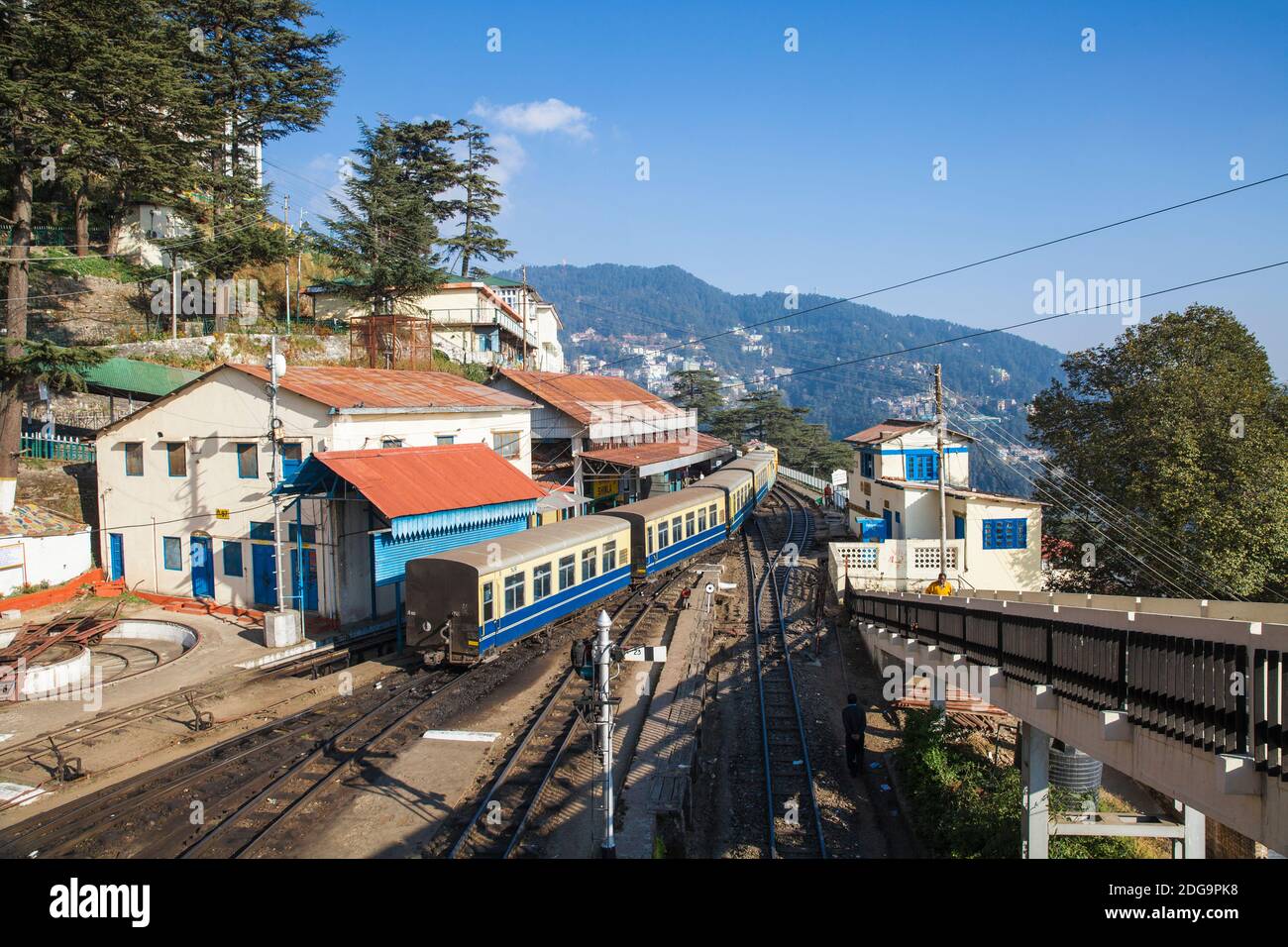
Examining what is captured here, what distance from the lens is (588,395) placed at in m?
41.2

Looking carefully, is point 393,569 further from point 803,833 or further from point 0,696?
point 803,833

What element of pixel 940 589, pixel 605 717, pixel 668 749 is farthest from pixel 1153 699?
pixel 940 589

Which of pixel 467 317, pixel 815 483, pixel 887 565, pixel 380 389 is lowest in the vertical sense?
pixel 887 565

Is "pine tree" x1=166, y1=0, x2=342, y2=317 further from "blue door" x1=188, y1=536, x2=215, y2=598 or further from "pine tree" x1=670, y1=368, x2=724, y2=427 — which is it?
"pine tree" x1=670, y1=368, x2=724, y2=427

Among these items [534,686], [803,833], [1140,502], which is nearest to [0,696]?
[534,686]

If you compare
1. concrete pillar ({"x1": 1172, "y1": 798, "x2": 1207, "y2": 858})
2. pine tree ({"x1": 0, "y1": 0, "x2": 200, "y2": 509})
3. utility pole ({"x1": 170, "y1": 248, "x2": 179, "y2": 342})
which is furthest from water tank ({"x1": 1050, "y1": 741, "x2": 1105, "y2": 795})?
utility pole ({"x1": 170, "y1": 248, "x2": 179, "y2": 342})

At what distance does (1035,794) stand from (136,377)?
29624mm

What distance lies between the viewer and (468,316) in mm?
45906

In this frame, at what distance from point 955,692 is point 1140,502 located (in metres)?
10.1

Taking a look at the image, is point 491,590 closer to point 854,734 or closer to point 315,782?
point 315,782

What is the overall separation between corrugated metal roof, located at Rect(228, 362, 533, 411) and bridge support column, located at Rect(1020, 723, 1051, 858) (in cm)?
1833

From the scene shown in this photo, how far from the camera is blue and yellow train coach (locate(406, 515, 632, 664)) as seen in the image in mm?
16672

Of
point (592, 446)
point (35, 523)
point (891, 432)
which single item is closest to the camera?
point (35, 523)

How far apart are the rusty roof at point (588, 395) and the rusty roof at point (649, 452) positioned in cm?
172
